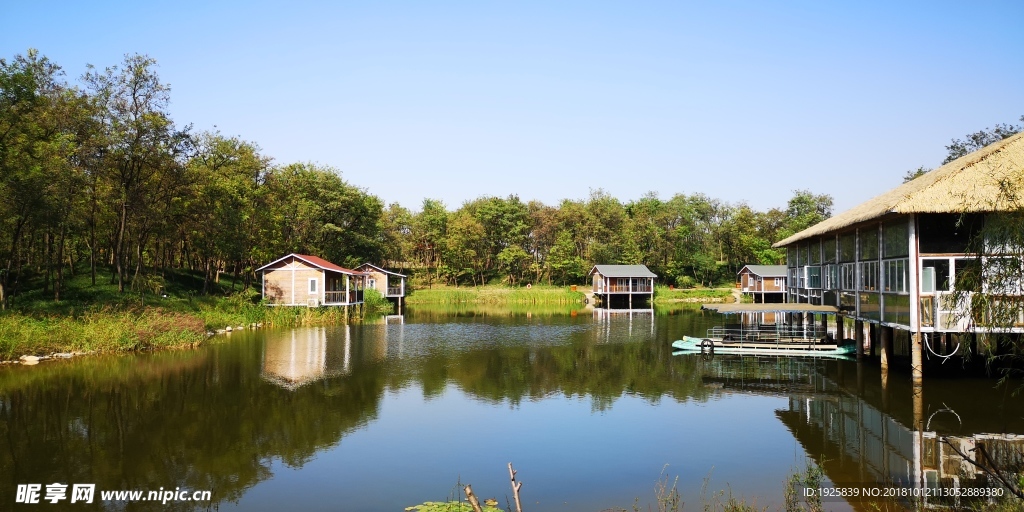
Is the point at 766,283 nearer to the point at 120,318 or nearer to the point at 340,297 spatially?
the point at 340,297

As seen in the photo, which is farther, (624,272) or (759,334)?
(624,272)

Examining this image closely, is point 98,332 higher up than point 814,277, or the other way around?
point 814,277

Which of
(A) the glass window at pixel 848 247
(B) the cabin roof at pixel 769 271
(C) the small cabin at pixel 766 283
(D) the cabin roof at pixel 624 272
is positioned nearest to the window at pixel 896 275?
(A) the glass window at pixel 848 247

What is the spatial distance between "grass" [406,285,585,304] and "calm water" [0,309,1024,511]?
37532mm

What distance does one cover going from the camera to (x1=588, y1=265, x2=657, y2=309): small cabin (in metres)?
57.0

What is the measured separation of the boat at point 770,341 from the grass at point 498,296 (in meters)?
35.7

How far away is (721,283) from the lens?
73375 mm

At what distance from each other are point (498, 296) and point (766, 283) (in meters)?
24.4

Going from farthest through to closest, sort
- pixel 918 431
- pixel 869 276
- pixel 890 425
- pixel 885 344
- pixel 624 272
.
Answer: pixel 624 272 → pixel 869 276 → pixel 885 344 → pixel 890 425 → pixel 918 431

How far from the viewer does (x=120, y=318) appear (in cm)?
2609

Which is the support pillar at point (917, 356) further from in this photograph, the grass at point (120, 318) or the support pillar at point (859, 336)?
the grass at point (120, 318)

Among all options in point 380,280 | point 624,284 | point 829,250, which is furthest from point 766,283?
point 380,280

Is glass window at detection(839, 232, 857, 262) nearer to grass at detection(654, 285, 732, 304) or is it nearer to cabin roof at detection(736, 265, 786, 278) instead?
cabin roof at detection(736, 265, 786, 278)

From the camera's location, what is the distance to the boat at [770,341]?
23.8 m
